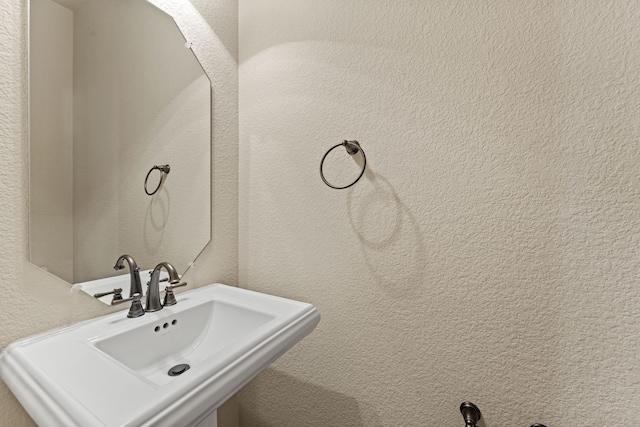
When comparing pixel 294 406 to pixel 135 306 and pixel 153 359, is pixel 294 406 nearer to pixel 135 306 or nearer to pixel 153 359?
pixel 153 359

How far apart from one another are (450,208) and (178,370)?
3.11 feet

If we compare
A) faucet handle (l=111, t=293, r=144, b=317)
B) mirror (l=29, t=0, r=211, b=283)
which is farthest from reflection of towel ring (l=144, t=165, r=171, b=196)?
faucet handle (l=111, t=293, r=144, b=317)

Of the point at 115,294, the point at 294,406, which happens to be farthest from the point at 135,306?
the point at 294,406

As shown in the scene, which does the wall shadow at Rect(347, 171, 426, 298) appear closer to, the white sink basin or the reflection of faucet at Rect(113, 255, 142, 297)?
the white sink basin

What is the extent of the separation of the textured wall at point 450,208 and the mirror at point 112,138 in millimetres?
283

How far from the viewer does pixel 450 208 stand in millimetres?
885

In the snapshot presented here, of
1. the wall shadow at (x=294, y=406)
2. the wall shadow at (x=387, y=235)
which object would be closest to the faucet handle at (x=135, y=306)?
the wall shadow at (x=294, y=406)

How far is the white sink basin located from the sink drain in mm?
19

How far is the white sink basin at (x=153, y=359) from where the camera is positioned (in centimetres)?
50

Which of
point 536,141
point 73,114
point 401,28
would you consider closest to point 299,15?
point 401,28

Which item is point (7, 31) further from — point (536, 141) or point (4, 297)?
point (536, 141)

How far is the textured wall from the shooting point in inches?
28.1

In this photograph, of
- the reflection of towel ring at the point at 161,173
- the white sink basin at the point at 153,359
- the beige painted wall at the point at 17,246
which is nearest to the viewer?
the white sink basin at the point at 153,359

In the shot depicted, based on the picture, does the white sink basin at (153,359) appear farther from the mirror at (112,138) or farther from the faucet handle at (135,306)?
the mirror at (112,138)
